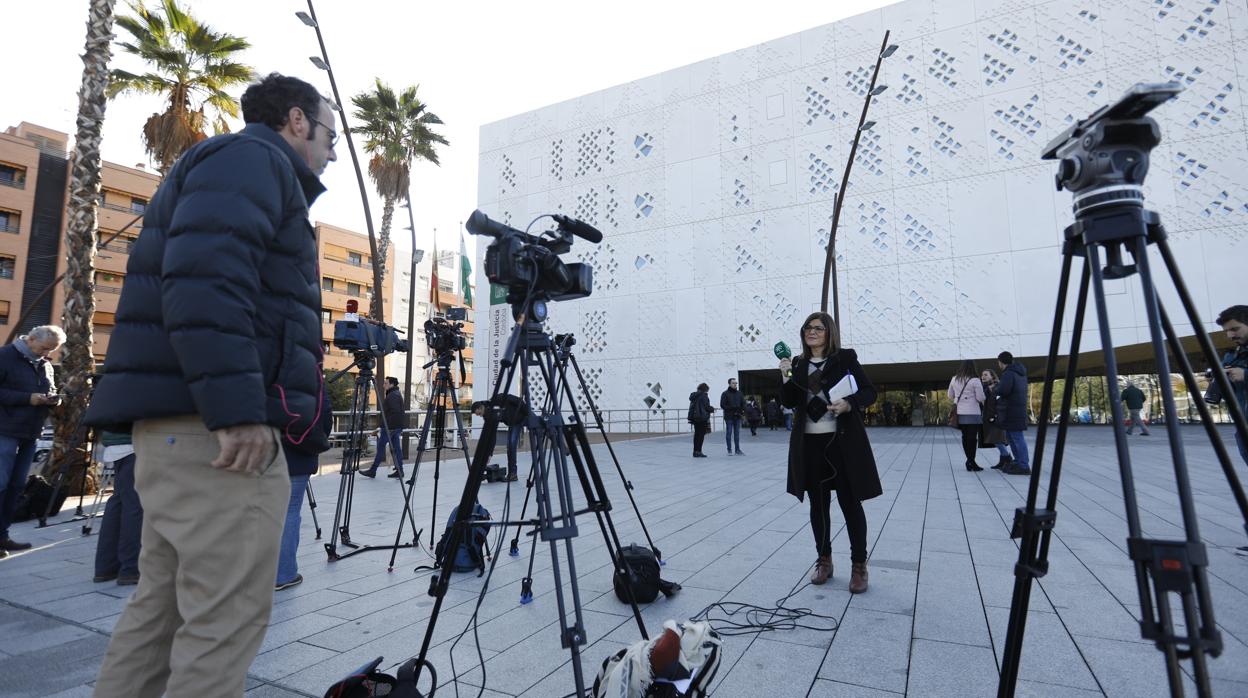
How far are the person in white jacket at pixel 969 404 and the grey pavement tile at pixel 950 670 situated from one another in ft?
24.1

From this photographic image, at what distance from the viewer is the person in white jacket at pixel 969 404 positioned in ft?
29.6

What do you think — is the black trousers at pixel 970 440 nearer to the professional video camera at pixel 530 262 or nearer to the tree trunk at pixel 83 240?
the professional video camera at pixel 530 262

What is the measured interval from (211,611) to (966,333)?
23.3 m

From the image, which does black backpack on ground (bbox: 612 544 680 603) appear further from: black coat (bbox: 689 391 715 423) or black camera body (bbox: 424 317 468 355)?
black coat (bbox: 689 391 715 423)

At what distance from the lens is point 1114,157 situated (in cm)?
142

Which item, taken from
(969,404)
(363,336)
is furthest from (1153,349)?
(969,404)

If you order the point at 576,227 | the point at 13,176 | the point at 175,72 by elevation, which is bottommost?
the point at 576,227

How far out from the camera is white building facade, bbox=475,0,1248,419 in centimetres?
1878

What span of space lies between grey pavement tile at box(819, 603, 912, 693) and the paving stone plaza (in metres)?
0.01

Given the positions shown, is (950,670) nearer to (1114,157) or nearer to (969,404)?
(1114,157)

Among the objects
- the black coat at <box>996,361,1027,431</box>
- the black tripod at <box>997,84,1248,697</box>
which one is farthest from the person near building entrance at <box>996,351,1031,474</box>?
the black tripod at <box>997,84,1248,697</box>

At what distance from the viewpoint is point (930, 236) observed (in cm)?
2114

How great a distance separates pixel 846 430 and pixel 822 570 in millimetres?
891

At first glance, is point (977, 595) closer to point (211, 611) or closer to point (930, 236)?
point (211, 611)
